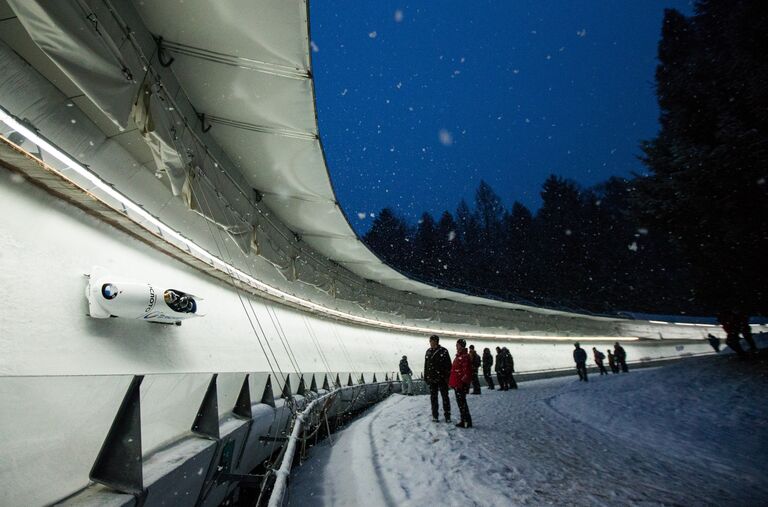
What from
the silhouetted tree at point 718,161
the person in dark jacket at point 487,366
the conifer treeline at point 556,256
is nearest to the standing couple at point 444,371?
the person in dark jacket at point 487,366

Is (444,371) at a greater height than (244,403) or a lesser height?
Answer: greater

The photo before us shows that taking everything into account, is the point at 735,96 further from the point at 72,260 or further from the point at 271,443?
the point at 72,260

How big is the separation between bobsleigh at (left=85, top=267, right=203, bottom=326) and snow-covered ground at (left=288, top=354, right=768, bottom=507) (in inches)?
121

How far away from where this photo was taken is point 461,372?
5.74m

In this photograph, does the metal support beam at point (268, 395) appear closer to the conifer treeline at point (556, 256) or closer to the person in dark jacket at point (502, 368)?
the person in dark jacket at point (502, 368)

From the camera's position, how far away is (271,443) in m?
4.21

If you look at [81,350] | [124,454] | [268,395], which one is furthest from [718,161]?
[81,350]

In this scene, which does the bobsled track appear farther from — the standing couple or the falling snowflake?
the falling snowflake

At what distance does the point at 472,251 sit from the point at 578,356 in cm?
3174

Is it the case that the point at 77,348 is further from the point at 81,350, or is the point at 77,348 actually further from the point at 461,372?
the point at 461,372

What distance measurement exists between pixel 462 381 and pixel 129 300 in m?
5.15

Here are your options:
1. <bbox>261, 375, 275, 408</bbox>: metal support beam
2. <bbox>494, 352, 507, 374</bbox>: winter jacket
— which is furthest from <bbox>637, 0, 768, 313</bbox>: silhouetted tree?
<bbox>261, 375, 275, 408</bbox>: metal support beam

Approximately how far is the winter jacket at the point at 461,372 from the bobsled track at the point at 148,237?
7.17 feet

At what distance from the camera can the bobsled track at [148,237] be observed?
5.88ft
